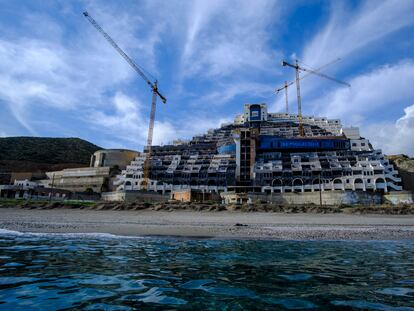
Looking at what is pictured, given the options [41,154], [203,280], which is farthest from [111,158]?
[203,280]

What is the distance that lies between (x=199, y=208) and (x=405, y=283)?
120 ft

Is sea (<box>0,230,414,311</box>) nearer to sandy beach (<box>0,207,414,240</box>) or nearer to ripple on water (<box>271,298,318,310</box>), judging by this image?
ripple on water (<box>271,298,318,310</box>)

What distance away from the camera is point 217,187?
93.8 m

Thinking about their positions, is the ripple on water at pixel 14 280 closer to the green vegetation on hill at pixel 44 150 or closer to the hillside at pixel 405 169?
the hillside at pixel 405 169

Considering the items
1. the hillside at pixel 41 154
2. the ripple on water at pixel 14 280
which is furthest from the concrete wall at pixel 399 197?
the hillside at pixel 41 154

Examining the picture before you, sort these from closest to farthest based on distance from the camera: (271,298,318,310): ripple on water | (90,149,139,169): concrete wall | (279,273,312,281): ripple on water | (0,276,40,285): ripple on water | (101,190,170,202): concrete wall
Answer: (271,298,318,310): ripple on water < (0,276,40,285): ripple on water < (279,273,312,281): ripple on water < (101,190,170,202): concrete wall < (90,149,139,169): concrete wall

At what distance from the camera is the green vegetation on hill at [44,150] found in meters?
159

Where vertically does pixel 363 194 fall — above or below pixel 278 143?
below

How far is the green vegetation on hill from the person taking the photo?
523ft

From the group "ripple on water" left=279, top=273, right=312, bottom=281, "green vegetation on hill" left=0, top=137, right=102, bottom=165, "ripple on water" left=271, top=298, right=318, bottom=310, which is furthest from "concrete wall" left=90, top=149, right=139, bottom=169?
"ripple on water" left=271, top=298, right=318, bottom=310

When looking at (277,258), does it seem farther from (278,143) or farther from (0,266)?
(278,143)

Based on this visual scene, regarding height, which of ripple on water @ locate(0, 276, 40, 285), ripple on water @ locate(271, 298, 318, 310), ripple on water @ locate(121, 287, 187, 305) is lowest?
ripple on water @ locate(0, 276, 40, 285)

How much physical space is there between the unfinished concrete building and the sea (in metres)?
72.2

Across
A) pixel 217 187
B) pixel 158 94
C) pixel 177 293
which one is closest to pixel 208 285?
pixel 177 293
